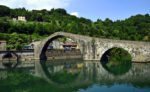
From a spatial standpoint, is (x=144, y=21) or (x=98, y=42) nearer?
(x=98, y=42)

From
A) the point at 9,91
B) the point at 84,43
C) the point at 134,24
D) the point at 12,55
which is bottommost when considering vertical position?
Answer: the point at 9,91

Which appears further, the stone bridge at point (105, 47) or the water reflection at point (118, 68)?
the stone bridge at point (105, 47)

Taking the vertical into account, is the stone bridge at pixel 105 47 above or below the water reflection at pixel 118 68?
above

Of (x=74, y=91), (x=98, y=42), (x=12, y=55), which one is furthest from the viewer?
(x=12, y=55)

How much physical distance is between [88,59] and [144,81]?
14.2 metres

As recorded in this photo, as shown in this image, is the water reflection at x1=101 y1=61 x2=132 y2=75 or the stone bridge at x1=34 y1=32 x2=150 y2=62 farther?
the stone bridge at x1=34 y1=32 x2=150 y2=62

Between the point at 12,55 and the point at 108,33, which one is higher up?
the point at 108,33

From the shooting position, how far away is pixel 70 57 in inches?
1540

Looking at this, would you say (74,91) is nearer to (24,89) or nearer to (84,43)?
(24,89)

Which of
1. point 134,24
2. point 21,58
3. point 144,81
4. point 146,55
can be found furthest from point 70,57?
point 134,24

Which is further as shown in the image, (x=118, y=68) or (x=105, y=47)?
(x=105, y=47)

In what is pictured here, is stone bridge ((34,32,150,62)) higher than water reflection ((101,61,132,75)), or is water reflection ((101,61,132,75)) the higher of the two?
stone bridge ((34,32,150,62))

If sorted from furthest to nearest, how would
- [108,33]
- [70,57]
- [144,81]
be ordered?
[108,33], [70,57], [144,81]

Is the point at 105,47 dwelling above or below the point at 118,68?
above
